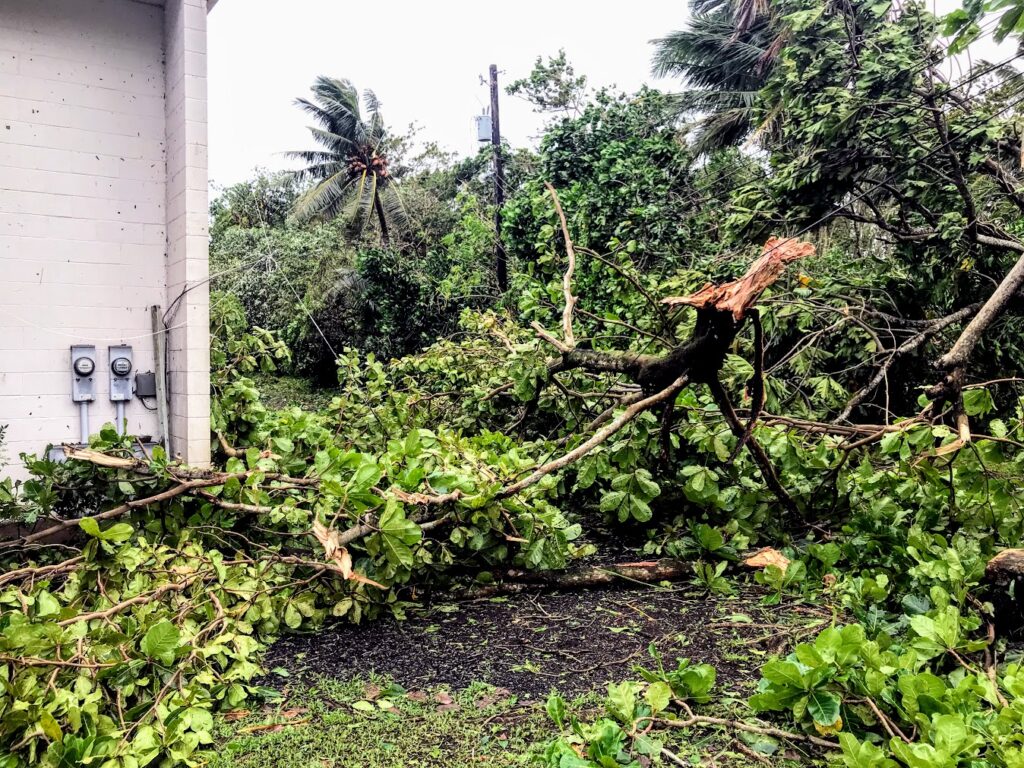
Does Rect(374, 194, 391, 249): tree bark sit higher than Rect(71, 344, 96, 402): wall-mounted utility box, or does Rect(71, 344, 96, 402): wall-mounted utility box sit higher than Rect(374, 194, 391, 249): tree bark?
Rect(374, 194, 391, 249): tree bark

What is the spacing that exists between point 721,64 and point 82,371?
18634 mm

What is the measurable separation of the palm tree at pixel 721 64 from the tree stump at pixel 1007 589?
16.0 meters

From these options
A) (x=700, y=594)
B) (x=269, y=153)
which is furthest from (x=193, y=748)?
(x=269, y=153)

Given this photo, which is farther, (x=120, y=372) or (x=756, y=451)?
(x=120, y=372)

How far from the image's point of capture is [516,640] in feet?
10.4

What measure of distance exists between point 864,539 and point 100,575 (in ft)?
11.4

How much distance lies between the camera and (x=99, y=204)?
165 inches

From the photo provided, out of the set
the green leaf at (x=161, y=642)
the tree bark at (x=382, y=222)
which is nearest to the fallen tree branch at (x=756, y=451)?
the green leaf at (x=161, y=642)

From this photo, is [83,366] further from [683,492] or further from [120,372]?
[683,492]

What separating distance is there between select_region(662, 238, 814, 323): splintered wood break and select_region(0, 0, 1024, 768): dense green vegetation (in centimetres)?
1

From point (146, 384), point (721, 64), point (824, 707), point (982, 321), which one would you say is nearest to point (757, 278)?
point (982, 321)

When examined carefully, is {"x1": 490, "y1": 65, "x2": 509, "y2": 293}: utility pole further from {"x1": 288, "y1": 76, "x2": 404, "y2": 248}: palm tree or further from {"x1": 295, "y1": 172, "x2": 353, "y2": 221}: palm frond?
{"x1": 295, "y1": 172, "x2": 353, "y2": 221}: palm frond

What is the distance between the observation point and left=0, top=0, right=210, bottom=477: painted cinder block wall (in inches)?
157

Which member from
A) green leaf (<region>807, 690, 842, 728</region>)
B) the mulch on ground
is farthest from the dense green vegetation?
the mulch on ground
